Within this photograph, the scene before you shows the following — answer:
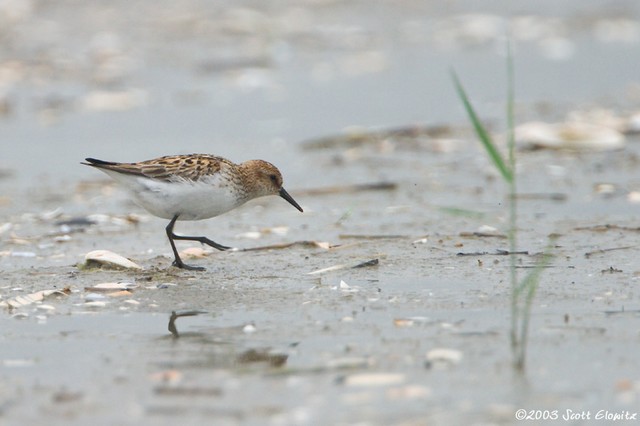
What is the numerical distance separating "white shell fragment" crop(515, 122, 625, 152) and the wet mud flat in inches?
28.4

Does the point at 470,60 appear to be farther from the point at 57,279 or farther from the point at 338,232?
the point at 57,279

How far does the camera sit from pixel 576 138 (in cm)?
909

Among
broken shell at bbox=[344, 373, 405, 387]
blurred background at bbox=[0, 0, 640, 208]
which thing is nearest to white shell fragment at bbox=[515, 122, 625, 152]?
blurred background at bbox=[0, 0, 640, 208]

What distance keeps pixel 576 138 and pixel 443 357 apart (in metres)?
5.19

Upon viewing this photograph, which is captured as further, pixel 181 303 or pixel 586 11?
pixel 586 11

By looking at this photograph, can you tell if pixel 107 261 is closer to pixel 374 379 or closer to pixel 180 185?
pixel 180 185

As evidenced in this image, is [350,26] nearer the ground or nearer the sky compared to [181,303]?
nearer the sky

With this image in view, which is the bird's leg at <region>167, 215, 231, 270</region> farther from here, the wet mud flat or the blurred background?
the blurred background

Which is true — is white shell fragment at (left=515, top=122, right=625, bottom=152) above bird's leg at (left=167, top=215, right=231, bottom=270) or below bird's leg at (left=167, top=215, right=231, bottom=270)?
above

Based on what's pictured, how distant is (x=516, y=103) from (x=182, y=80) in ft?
12.6

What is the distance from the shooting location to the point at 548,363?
166 inches

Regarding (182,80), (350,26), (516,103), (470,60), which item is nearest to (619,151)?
(516,103)

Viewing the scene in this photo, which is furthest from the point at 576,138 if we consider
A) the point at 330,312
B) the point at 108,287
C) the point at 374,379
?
the point at 374,379

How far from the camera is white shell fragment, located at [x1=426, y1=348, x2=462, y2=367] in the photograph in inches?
167
